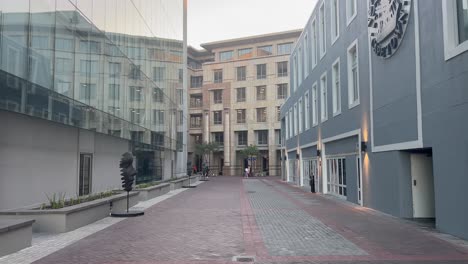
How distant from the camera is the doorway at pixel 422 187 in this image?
1311cm

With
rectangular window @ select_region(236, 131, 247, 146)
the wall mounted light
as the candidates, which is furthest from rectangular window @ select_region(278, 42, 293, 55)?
the wall mounted light

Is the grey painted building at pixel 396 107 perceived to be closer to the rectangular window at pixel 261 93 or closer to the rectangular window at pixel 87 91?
the rectangular window at pixel 87 91

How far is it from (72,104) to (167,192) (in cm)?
1253

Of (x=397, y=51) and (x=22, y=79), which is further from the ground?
(x=397, y=51)

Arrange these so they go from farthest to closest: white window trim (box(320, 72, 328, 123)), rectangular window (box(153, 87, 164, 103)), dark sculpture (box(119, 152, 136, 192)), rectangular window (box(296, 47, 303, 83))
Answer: rectangular window (box(296, 47, 303, 83)) → rectangular window (box(153, 87, 164, 103)) → white window trim (box(320, 72, 328, 123)) → dark sculpture (box(119, 152, 136, 192))

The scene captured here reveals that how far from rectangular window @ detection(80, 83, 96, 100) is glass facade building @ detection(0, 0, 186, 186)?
1.6 inches

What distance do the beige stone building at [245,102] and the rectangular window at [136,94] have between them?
131 feet

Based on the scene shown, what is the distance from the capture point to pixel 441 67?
10.5 meters

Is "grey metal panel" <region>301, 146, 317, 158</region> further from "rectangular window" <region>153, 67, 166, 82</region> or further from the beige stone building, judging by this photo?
the beige stone building

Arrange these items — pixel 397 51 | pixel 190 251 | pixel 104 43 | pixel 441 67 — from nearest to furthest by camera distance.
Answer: pixel 190 251 → pixel 441 67 → pixel 397 51 → pixel 104 43

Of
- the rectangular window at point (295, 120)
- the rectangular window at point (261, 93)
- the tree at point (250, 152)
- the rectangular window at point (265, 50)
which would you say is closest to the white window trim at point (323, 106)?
the rectangular window at point (295, 120)

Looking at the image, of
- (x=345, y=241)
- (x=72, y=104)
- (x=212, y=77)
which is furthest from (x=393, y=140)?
(x=212, y=77)

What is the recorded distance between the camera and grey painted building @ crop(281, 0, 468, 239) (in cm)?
999

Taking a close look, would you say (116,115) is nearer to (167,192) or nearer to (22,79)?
(167,192)
